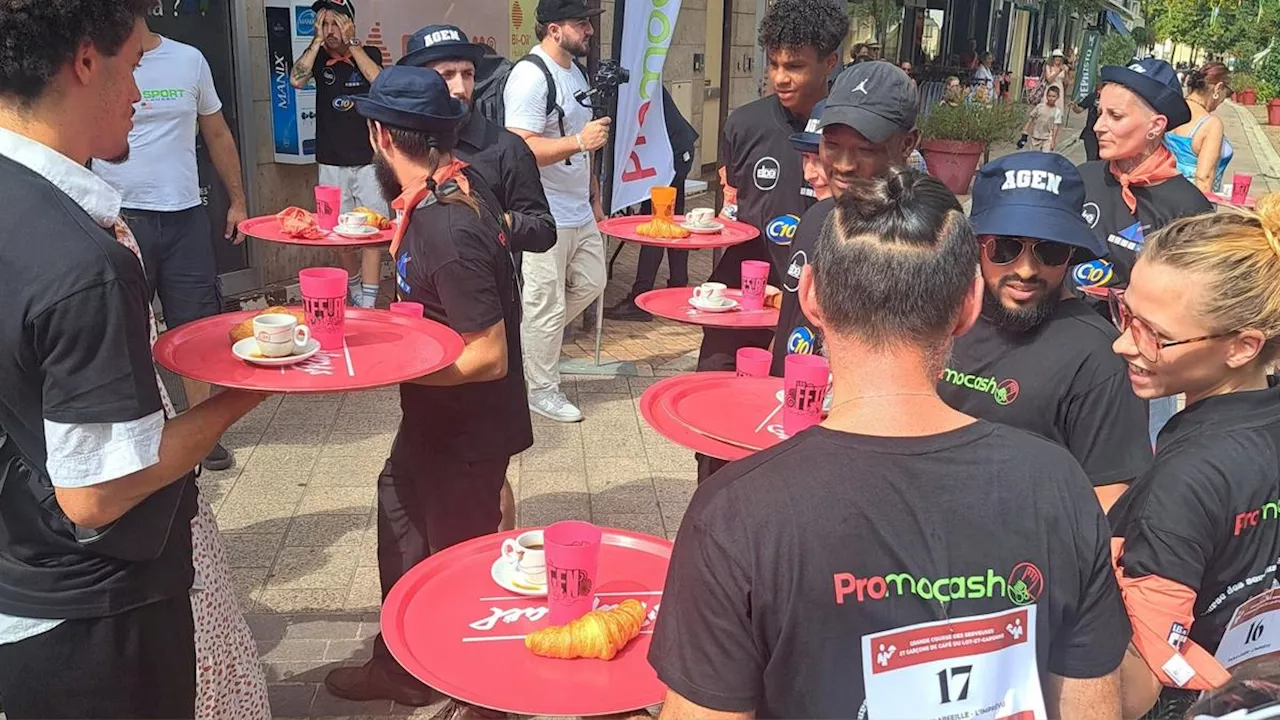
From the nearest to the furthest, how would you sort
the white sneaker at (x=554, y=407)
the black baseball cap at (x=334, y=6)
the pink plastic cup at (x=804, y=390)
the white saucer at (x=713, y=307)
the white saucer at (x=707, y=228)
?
the pink plastic cup at (x=804, y=390), the white saucer at (x=713, y=307), the white saucer at (x=707, y=228), the white sneaker at (x=554, y=407), the black baseball cap at (x=334, y=6)

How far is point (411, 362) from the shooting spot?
2.57m

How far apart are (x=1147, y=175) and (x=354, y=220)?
141 inches

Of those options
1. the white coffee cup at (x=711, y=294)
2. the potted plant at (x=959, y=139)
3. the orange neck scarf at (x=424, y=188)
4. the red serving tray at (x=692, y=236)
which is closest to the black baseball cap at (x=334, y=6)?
the red serving tray at (x=692, y=236)

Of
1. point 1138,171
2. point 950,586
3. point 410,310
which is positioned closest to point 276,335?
point 410,310

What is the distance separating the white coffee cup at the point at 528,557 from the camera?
Result: 2246mm

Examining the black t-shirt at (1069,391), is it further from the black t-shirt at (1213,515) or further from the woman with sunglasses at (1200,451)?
the black t-shirt at (1213,515)

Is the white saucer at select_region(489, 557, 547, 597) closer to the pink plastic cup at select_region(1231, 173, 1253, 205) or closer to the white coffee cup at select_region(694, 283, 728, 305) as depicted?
the white coffee cup at select_region(694, 283, 728, 305)

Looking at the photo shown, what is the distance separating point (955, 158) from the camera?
51.9ft

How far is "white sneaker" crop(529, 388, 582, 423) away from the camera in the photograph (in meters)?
6.45

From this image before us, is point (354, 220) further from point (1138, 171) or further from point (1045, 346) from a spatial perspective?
point (1138, 171)

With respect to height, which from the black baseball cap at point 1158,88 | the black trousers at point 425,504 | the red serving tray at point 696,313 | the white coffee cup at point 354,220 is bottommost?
the black trousers at point 425,504

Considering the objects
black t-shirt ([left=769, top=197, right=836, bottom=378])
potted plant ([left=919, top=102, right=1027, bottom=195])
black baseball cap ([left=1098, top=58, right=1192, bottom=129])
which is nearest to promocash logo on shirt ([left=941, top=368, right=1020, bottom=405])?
black t-shirt ([left=769, top=197, right=836, bottom=378])

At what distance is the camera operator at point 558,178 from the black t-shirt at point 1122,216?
2.61 meters

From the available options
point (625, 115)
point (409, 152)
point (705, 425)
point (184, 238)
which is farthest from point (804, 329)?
point (625, 115)
